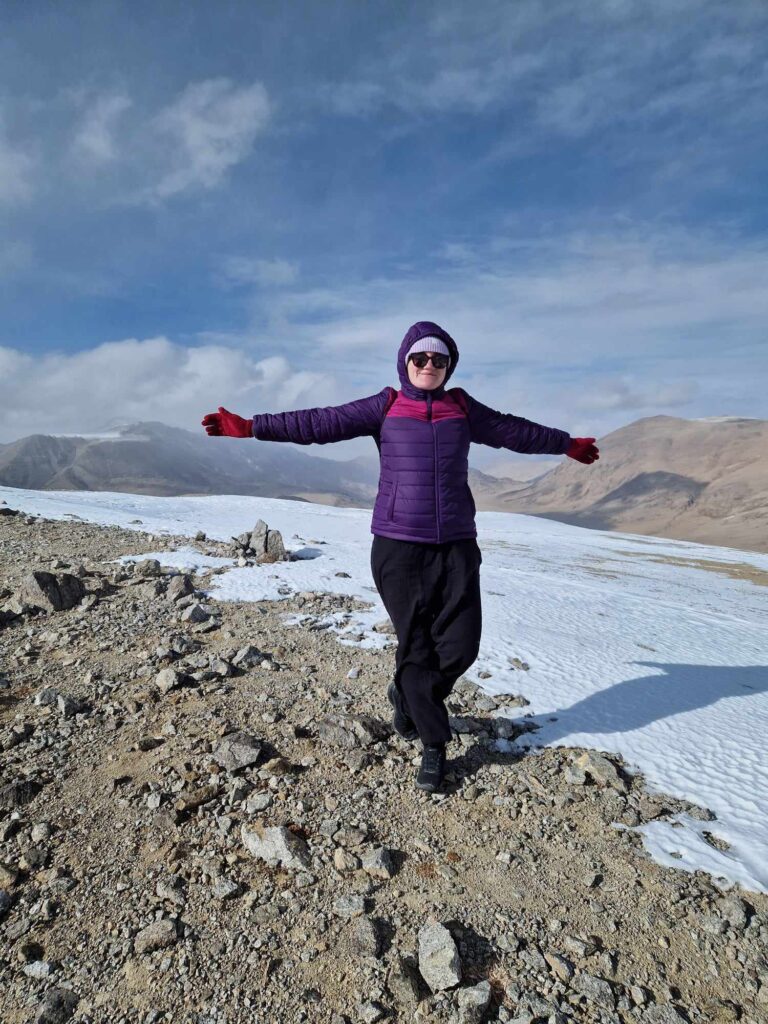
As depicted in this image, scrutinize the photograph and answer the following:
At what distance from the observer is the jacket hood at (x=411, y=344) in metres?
3.34

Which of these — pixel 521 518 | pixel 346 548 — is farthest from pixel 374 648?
pixel 521 518

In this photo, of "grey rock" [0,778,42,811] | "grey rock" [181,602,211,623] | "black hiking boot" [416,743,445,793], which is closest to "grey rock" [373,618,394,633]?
A: "grey rock" [181,602,211,623]

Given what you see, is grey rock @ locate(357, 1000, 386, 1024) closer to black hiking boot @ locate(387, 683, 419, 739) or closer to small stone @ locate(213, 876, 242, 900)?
small stone @ locate(213, 876, 242, 900)

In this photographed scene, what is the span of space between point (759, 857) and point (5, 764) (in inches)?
167

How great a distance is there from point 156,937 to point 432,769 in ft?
5.35

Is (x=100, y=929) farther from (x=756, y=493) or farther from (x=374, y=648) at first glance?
(x=756, y=493)

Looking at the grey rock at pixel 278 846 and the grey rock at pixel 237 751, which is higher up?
the grey rock at pixel 237 751

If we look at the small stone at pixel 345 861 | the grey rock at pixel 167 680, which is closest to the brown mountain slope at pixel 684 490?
the grey rock at pixel 167 680

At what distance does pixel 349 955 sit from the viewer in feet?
6.68

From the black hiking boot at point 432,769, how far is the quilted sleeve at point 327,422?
209 centimetres

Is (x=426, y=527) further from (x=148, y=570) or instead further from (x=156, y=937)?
(x=148, y=570)

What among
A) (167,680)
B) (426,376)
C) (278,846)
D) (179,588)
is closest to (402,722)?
(278,846)

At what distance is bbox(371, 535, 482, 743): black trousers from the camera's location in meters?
3.29

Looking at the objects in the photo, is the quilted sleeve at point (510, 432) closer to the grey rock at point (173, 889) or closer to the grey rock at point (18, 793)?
the grey rock at point (173, 889)
